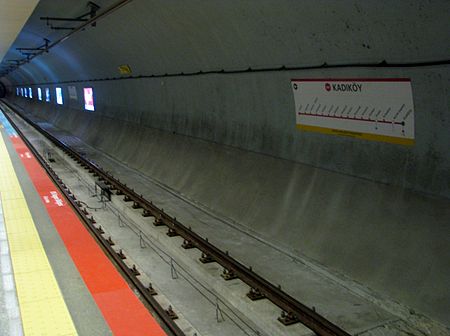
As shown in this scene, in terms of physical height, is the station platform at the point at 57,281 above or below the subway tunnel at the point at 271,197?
below

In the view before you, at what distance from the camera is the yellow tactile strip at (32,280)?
510 cm

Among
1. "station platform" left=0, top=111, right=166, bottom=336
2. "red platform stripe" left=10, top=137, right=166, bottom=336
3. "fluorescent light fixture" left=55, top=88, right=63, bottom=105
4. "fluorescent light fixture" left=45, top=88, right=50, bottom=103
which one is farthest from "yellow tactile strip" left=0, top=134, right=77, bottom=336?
"fluorescent light fixture" left=45, top=88, right=50, bottom=103

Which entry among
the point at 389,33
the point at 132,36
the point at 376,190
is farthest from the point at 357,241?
the point at 132,36

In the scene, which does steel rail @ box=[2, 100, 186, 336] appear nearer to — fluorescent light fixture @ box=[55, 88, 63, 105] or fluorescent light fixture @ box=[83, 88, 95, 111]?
fluorescent light fixture @ box=[83, 88, 95, 111]

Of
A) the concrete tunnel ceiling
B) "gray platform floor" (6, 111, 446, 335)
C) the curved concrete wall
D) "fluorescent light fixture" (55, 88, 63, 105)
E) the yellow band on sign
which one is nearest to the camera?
the concrete tunnel ceiling

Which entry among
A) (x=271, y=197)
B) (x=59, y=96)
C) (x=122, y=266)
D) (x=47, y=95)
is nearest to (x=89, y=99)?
(x=59, y=96)

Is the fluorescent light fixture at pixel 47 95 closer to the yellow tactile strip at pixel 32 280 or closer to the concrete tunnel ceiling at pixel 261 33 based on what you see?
the concrete tunnel ceiling at pixel 261 33

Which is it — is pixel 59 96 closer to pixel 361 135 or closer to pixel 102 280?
pixel 102 280

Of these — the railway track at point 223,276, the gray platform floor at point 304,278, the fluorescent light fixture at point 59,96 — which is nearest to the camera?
the railway track at point 223,276

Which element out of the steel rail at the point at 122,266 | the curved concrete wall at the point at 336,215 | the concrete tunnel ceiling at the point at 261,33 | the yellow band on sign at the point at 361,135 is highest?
the concrete tunnel ceiling at the point at 261,33

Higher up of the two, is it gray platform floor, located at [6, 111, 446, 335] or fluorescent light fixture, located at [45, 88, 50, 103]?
fluorescent light fixture, located at [45, 88, 50, 103]

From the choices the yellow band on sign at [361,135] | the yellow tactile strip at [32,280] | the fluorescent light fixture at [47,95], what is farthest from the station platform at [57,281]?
the fluorescent light fixture at [47,95]

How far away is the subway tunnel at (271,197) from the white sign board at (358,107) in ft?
0.07

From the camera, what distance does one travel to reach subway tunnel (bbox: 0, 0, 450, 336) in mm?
4984
